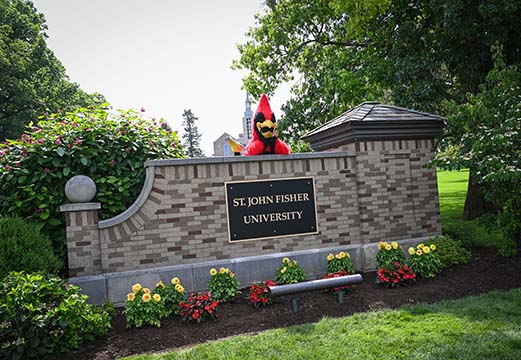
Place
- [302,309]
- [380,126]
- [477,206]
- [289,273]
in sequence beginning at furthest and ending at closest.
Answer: [477,206]
[380,126]
[289,273]
[302,309]

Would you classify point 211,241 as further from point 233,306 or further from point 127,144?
point 127,144

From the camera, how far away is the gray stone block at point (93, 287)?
5.91 metres

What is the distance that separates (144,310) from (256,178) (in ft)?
8.69

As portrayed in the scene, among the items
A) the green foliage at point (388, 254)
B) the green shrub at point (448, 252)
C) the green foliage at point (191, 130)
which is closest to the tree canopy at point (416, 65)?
the green shrub at point (448, 252)

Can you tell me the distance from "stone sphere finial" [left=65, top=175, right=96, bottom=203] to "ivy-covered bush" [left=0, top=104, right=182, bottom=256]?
510 millimetres

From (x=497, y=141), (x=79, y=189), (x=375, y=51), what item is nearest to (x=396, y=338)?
(x=497, y=141)

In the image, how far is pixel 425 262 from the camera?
670 centimetres

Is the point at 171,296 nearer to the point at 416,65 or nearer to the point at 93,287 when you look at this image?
the point at 93,287

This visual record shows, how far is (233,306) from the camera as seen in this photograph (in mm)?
5852

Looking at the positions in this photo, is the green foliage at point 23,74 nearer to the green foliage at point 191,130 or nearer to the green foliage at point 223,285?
the green foliage at point 223,285

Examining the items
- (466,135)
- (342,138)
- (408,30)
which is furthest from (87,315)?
(408,30)

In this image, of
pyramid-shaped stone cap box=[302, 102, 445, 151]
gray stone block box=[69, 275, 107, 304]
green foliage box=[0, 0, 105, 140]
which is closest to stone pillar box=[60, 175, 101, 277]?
gray stone block box=[69, 275, 107, 304]

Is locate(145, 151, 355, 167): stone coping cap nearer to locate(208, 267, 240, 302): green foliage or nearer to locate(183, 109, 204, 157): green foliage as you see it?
locate(208, 267, 240, 302): green foliage

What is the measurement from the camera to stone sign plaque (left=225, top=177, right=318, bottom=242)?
673 centimetres
